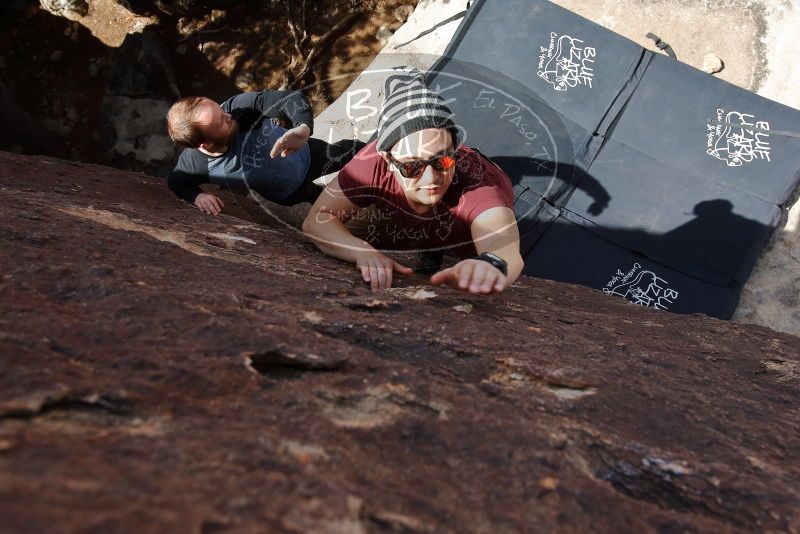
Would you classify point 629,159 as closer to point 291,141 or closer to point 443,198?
point 443,198

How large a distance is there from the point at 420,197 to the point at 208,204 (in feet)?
3.65

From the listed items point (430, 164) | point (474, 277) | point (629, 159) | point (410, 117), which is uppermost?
point (629, 159)

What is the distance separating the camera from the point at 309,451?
93cm

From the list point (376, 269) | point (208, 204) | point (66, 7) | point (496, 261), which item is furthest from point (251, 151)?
point (66, 7)

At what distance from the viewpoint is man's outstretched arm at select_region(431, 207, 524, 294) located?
1675 millimetres

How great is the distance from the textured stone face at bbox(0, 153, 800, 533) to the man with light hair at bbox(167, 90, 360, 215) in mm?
812

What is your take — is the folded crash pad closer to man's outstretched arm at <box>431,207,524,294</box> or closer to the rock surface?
man's outstretched arm at <box>431,207,524,294</box>

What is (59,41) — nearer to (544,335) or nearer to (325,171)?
(325,171)

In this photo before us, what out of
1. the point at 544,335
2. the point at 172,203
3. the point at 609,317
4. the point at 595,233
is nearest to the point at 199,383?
the point at 544,335

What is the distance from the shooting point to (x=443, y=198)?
83.8 inches

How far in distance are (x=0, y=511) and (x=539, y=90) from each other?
4400 millimetres

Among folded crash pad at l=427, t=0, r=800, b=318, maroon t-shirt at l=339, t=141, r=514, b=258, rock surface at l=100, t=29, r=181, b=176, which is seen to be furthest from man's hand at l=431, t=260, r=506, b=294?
rock surface at l=100, t=29, r=181, b=176

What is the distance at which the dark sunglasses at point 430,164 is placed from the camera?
194 centimetres

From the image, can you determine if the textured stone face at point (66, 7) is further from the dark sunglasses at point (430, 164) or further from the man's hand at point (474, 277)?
the man's hand at point (474, 277)
